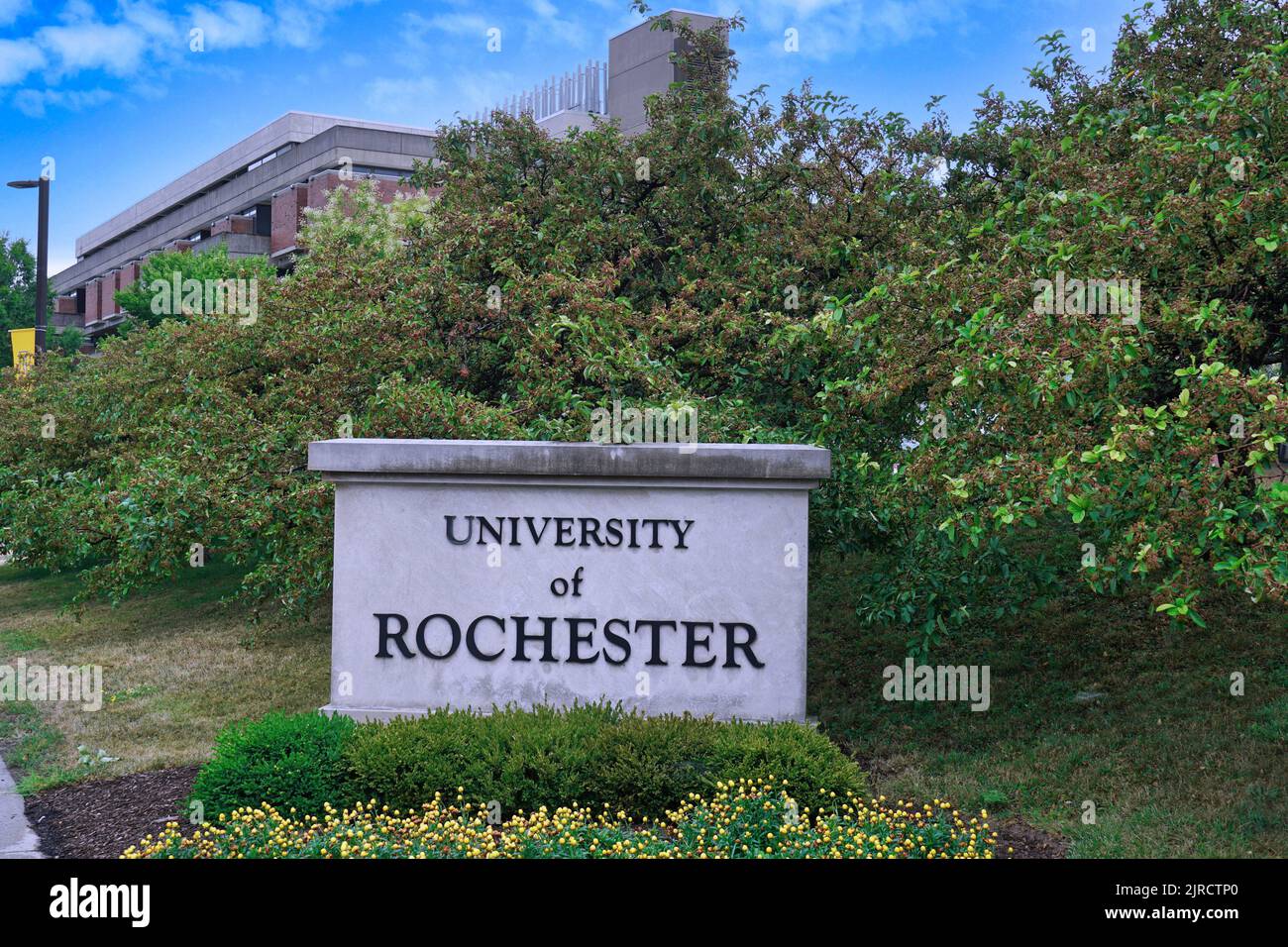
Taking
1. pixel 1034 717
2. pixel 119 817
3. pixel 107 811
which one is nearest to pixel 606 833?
Answer: pixel 119 817

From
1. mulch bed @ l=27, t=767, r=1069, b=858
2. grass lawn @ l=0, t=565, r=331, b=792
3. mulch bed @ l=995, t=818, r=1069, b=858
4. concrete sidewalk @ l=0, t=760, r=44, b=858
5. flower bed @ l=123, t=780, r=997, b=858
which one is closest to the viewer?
flower bed @ l=123, t=780, r=997, b=858

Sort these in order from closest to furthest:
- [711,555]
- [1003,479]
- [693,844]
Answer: [693,844], [1003,479], [711,555]

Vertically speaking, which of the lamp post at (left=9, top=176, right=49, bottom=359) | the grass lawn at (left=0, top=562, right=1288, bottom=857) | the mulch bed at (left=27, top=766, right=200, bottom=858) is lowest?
the mulch bed at (left=27, top=766, right=200, bottom=858)

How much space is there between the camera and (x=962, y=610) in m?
8.54

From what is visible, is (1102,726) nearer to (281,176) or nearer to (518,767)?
(518,767)

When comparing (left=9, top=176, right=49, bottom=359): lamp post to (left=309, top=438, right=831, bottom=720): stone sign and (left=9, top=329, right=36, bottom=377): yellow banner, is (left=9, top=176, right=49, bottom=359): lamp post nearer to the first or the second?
(left=9, top=329, right=36, bottom=377): yellow banner

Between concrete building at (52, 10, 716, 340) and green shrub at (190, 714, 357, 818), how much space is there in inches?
1426

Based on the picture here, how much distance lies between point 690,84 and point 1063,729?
28.2 feet

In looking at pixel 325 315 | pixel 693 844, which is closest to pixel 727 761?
pixel 693 844

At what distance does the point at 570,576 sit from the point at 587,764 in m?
1.62

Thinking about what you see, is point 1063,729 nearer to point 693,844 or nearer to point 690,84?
point 693,844

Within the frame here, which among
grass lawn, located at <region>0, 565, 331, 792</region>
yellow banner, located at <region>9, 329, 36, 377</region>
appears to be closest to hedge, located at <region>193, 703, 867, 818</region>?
grass lawn, located at <region>0, 565, 331, 792</region>

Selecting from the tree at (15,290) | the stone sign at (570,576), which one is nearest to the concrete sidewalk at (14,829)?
the stone sign at (570,576)

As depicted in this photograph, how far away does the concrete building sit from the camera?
1907 inches
